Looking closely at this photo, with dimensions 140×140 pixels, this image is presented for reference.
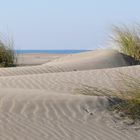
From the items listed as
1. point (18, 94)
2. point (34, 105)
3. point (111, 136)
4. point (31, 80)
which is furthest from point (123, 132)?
point (31, 80)

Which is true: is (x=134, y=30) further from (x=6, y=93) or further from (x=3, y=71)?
Answer: (x=6, y=93)

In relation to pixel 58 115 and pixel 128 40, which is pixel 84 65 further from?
pixel 58 115

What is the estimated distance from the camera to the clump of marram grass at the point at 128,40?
15.0 m

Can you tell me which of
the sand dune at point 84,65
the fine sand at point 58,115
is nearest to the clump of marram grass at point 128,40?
the sand dune at point 84,65

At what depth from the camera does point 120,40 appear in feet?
50.5

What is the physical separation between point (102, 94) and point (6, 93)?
4.19 ft

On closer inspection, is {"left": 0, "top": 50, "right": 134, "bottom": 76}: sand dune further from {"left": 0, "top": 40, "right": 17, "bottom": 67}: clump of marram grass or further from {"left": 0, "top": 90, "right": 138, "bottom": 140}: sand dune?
{"left": 0, "top": 90, "right": 138, "bottom": 140}: sand dune

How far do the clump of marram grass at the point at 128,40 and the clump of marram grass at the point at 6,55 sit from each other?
2965 millimetres

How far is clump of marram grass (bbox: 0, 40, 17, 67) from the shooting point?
14844 mm

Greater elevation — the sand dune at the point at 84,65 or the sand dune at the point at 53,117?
the sand dune at the point at 53,117

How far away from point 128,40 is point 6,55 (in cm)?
338

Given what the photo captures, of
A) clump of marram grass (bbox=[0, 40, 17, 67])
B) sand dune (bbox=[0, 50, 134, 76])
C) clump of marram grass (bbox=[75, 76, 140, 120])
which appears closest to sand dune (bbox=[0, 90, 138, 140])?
clump of marram grass (bbox=[75, 76, 140, 120])

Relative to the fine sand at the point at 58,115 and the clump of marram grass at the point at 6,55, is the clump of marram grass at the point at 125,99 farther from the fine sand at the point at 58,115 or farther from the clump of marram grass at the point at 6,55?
the clump of marram grass at the point at 6,55

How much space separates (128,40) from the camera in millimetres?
15039
